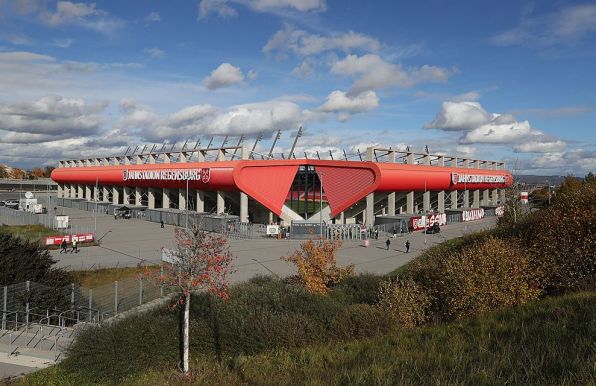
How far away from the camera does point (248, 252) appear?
34.8 m

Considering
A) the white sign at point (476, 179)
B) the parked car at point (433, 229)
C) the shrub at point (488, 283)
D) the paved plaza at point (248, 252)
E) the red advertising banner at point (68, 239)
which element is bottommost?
the paved plaza at point (248, 252)

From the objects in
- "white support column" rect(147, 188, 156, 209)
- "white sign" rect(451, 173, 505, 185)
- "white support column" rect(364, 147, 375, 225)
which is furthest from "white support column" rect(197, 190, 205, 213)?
"white sign" rect(451, 173, 505, 185)

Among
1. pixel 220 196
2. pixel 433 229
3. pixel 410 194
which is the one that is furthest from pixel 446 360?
pixel 410 194

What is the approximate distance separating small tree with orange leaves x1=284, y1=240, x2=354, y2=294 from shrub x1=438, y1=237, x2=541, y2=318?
5476mm

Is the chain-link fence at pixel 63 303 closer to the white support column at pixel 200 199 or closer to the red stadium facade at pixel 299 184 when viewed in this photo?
the red stadium facade at pixel 299 184

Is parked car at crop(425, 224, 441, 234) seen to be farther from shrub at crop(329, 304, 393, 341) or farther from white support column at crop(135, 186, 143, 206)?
white support column at crop(135, 186, 143, 206)

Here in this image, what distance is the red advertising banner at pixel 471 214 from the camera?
2455 inches

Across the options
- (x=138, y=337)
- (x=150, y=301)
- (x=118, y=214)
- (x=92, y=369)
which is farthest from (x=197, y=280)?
(x=118, y=214)

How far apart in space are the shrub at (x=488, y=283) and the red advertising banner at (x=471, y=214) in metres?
49.3

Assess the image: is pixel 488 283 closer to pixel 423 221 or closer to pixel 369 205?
pixel 369 205

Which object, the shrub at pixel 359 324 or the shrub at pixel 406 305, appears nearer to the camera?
the shrub at pixel 359 324

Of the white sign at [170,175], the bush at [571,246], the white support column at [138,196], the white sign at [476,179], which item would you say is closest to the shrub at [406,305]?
the bush at [571,246]

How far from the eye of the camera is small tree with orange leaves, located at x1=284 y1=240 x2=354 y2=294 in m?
18.7

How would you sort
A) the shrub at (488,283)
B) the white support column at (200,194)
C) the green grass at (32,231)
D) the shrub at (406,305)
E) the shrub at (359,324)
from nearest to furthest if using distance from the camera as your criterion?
1. the shrub at (359,324)
2. the shrub at (488,283)
3. the shrub at (406,305)
4. the green grass at (32,231)
5. the white support column at (200,194)
